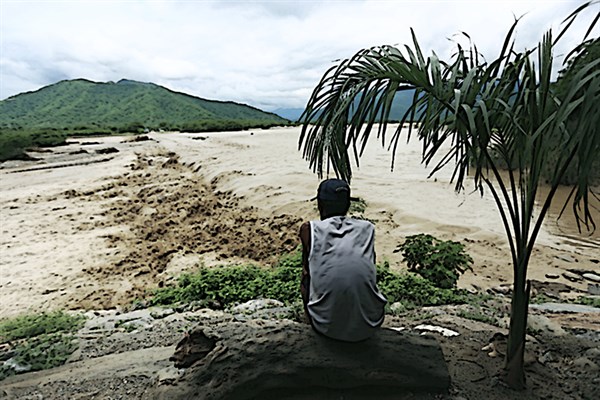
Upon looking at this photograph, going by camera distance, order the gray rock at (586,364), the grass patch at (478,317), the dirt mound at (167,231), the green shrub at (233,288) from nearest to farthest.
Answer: the gray rock at (586,364) < the grass patch at (478,317) < the green shrub at (233,288) < the dirt mound at (167,231)

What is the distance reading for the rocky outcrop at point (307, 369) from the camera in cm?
241

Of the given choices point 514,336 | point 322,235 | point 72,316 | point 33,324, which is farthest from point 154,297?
point 514,336

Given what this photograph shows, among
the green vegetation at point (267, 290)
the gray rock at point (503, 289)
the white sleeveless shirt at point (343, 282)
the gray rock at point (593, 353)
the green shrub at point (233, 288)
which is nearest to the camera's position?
the white sleeveless shirt at point (343, 282)

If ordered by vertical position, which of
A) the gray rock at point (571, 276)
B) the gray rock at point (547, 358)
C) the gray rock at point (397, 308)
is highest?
the gray rock at point (547, 358)

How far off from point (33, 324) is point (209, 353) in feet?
9.18

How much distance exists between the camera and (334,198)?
2.58m

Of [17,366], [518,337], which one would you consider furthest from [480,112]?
[17,366]

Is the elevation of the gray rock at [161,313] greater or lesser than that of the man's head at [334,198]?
lesser

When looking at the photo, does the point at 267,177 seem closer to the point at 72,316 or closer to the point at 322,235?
the point at 72,316

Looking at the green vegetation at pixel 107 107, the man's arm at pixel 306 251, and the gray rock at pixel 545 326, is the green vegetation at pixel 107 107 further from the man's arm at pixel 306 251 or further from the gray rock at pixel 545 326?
the man's arm at pixel 306 251

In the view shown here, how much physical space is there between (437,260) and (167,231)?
5490 mm

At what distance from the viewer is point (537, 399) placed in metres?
2.53

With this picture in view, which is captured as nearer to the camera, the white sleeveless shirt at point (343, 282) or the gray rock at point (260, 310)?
the white sleeveless shirt at point (343, 282)

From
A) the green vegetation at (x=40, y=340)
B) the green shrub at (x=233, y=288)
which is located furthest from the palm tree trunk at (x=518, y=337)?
the green vegetation at (x=40, y=340)
